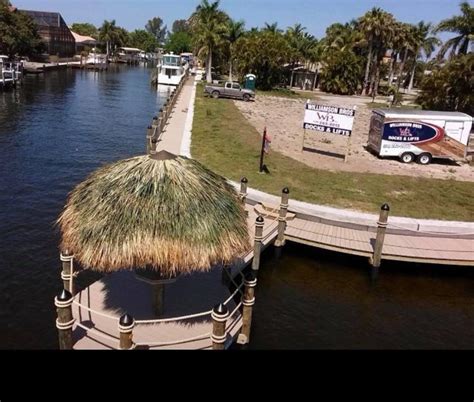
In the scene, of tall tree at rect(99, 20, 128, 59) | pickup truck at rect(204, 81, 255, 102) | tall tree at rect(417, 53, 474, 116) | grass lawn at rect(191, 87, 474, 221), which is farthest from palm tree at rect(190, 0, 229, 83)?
tall tree at rect(99, 20, 128, 59)

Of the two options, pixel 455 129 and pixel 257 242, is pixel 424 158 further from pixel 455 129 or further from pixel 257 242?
pixel 257 242

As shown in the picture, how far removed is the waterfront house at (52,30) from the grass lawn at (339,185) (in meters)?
81.9

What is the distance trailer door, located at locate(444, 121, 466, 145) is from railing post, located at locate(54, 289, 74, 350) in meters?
23.4

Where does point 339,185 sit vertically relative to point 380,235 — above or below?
below

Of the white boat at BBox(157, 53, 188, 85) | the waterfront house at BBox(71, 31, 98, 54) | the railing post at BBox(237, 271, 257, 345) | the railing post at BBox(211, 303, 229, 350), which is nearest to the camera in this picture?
the railing post at BBox(211, 303, 229, 350)

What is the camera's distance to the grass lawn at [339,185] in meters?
18.4

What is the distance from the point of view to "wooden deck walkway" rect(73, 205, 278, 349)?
30.0 feet

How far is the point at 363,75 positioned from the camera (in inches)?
2744

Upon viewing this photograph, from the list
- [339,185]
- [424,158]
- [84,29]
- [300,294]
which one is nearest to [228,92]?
[424,158]

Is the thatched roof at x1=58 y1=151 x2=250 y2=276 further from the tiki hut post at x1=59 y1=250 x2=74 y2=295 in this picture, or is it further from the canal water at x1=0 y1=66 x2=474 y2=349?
the canal water at x1=0 y1=66 x2=474 y2=349

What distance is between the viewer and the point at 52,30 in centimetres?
9719

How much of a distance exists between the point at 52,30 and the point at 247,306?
102 metres

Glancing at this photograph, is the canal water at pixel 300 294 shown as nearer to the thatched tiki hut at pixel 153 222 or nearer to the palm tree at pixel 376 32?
the thatched tiki hut at pixel 153 222
